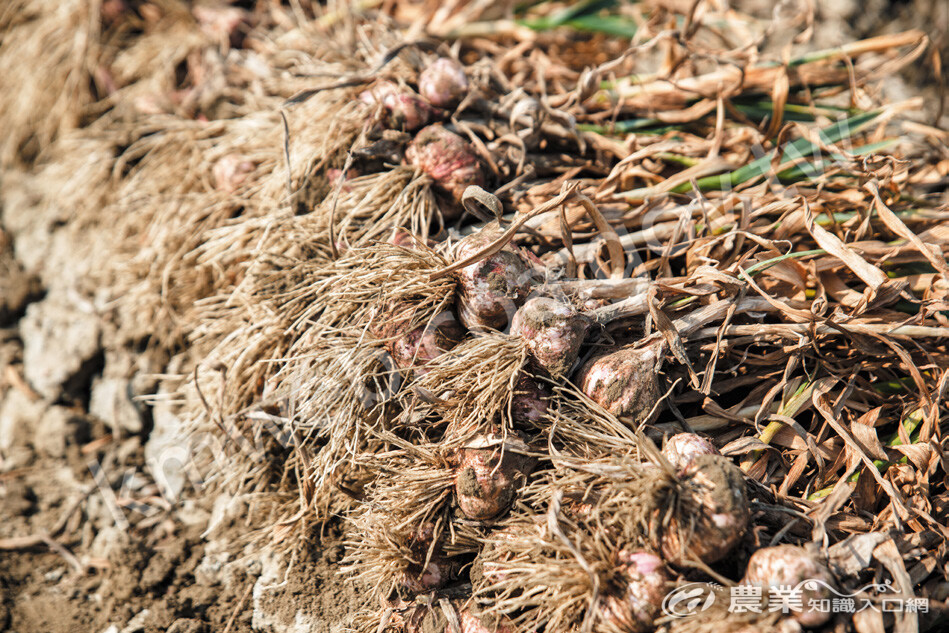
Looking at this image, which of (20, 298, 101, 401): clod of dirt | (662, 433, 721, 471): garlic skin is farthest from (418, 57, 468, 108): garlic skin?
(20, 298, 101, 401): clod of dirt

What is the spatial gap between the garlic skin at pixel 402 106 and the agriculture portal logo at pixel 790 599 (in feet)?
4.44

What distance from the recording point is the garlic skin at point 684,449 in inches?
44.6

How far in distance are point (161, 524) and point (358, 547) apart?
2.70 ft

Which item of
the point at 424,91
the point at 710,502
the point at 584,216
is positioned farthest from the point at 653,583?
the point at 424,91

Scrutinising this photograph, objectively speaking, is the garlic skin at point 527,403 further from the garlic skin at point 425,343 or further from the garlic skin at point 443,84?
the garlic skin at point 443,84

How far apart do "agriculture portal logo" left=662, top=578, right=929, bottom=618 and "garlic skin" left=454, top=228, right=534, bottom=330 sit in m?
0.66

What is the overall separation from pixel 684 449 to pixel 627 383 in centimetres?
17

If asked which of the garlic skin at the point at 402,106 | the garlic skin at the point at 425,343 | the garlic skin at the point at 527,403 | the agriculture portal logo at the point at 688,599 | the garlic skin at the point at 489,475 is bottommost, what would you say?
the agriculture portal logo at the point at 688,599

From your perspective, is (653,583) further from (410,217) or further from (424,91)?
(424,91)

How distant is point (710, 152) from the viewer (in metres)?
1.67

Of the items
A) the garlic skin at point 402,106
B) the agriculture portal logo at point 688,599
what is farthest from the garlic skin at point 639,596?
the garlic skin at point 402,106

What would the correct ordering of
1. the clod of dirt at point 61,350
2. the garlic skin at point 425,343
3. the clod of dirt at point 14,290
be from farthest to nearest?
the clod of dirt at point 14,290 < the clod of dirt at point 61,350 < the garlic skin at point 425,343

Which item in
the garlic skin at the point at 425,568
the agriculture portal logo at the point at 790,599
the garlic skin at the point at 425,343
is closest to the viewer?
the agriculture portal logo at the point at 790,599

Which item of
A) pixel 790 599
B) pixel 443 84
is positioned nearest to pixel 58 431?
pixel 443 84
